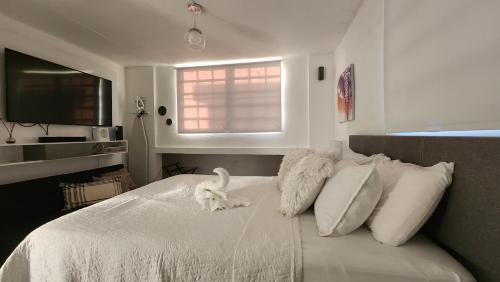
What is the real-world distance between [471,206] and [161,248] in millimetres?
1194

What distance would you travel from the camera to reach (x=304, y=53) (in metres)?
3.41

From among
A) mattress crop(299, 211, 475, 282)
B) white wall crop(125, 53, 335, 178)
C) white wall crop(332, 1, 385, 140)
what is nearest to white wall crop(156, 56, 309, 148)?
white wall crop(125, 53, 335, 178)

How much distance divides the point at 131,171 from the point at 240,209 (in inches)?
132

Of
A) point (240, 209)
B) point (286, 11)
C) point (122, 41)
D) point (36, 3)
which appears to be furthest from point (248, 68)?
point (240, 209)

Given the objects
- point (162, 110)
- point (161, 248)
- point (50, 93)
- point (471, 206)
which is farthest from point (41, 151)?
point (471, 206)

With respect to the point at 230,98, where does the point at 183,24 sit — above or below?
above

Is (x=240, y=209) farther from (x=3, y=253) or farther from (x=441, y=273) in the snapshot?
(x=3, y=253)

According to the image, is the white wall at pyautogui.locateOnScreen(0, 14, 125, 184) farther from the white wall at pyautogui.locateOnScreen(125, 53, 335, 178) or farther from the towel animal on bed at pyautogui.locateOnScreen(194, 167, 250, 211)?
the towel animal on bed at pyautogui.locateOnScreen(194, 167, 250, 211)

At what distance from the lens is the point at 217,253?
90cm

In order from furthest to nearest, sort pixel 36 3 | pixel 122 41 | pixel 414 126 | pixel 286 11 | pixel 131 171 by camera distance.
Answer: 1. pixel 131 171
2. pixel 122 41
3. pixel 286 11
4. pixel 36 3
5. pixel 414 126

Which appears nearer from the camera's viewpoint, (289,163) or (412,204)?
(412,204)

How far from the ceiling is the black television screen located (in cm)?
45

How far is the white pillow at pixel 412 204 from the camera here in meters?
0.83

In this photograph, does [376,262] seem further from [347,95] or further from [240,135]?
[240,135]
